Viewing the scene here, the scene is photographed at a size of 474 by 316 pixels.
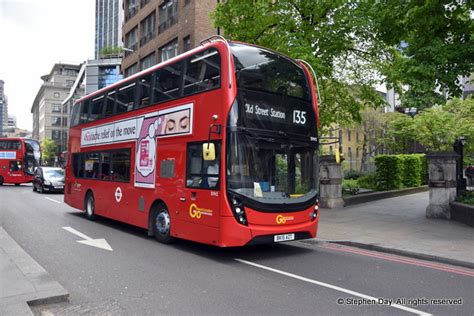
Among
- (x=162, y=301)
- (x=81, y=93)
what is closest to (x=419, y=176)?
(x=162, y=301)

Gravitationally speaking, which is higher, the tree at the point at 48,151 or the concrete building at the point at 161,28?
the concrete building at the point at 161,28

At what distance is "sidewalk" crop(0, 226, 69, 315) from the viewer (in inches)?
A: 187

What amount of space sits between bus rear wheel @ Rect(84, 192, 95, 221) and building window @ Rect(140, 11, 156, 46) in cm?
2692

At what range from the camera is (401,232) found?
1079 cm

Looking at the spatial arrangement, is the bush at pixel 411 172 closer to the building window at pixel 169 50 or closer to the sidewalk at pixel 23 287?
the building window at pixel 169 50

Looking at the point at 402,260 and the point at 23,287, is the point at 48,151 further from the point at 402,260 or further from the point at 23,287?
the point at 402,260

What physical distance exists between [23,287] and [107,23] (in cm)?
11221

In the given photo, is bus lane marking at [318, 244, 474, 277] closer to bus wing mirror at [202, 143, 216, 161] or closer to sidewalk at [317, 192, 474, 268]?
sidewalk at [317, 192, 474, 268]

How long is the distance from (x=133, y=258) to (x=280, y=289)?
128 inches

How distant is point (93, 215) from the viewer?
44.2 feet

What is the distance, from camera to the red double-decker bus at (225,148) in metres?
7.57

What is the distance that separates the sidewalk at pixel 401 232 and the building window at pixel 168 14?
24.1 metres

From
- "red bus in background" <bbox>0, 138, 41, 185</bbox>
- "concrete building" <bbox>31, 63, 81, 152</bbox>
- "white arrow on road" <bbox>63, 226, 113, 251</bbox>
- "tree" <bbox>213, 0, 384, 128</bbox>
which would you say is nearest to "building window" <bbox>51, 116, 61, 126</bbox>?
"concrete building" <bbox>31, 63, 81, 152</bbox>

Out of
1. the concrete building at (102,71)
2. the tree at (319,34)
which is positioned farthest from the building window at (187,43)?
the concrete building at (102,71)
